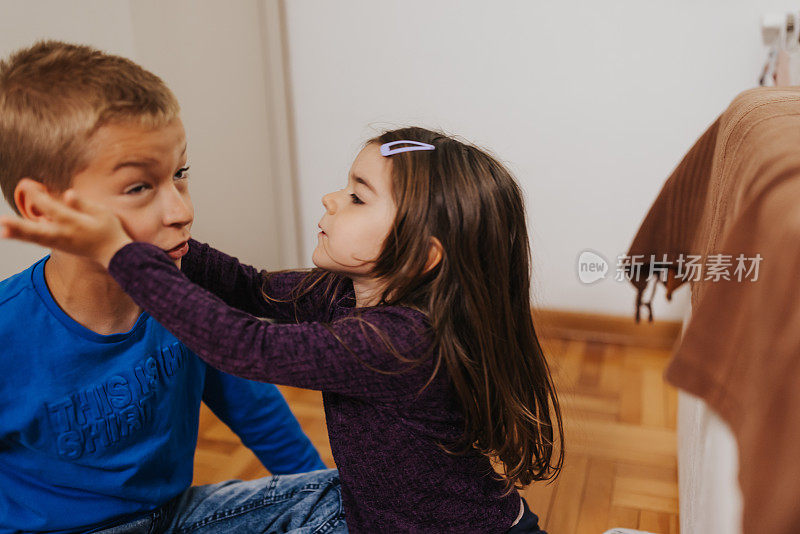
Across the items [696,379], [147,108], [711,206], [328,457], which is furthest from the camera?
[328,457]

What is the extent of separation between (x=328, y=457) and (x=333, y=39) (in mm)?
1094

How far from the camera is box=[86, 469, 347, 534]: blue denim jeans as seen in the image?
2.72ft

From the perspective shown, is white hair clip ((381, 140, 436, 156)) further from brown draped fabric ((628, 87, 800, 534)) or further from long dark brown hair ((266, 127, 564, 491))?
brown draped fabric ((628, 87, 800, 534))

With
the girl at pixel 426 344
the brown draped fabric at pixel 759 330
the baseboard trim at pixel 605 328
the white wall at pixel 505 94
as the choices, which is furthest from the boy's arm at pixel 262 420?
the baseboard trim at pixel 605 328

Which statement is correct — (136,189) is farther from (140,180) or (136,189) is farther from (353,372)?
(353,372)

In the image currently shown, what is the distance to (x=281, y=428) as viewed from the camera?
1022mm

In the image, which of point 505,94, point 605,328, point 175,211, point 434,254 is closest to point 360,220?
point 434,254

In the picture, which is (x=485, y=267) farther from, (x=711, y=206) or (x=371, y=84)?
(x=371, y=84)

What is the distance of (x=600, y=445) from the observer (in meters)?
1.44

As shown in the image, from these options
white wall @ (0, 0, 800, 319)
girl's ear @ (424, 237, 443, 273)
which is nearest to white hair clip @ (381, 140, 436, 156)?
girl's ear @ (424, 237, 443, 273)

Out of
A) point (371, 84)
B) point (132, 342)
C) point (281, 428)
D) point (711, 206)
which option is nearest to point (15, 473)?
point (132, 342)

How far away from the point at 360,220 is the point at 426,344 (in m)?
0.15

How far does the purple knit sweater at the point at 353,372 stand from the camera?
0.62m

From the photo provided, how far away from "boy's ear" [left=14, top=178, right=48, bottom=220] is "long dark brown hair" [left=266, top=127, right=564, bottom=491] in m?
0.33
